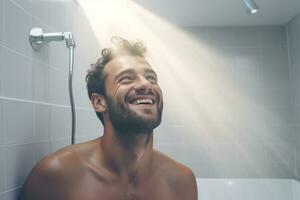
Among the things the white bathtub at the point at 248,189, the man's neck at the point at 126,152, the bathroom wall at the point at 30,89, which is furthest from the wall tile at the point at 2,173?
the white bathtub at the point at 248,189

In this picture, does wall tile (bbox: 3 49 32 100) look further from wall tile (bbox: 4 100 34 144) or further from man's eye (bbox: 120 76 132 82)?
man's eye (bbox: 120 76 132 82)

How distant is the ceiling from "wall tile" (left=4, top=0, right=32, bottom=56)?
969 mm

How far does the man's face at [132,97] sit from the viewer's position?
2.68 ft

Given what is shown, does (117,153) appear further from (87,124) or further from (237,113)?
(237,113)

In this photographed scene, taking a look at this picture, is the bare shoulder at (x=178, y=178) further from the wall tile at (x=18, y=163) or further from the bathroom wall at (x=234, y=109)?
the bathroom wall at (x=234, y=109)

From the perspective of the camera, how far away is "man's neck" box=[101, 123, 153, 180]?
86 centimetres

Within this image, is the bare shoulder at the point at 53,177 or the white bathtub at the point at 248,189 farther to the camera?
the white bathtub at the point at 248,189

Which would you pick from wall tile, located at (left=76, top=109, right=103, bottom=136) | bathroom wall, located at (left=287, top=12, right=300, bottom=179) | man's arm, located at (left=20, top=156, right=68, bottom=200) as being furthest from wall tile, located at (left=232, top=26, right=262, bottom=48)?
man's arm, located at (left=20, top=156, right=68, bottom=200)

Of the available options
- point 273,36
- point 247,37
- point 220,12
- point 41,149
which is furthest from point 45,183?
point 273,36

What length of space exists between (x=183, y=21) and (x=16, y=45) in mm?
1428

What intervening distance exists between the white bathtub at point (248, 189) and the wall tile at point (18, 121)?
1467mm

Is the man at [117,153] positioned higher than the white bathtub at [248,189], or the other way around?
the man at [117,153]

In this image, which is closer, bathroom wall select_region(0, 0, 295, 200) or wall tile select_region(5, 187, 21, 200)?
wall tile select_region(5, 187, 21, 200)

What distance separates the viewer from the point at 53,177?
2.73ft
